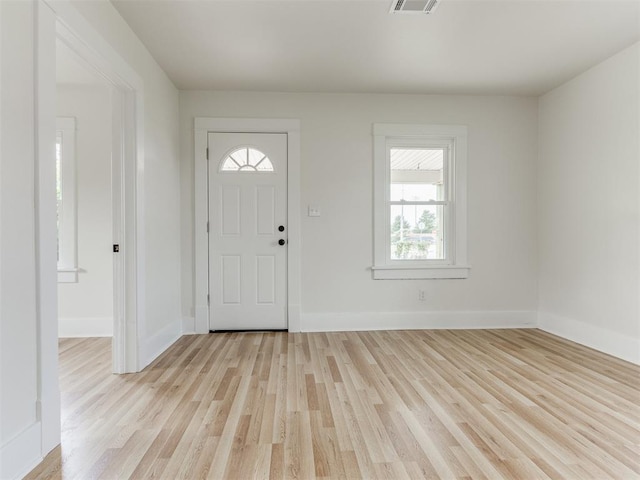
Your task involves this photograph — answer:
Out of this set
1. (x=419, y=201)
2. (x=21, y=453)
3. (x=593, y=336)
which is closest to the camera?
(x=21, y=453)

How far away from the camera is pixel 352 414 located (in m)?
2.12

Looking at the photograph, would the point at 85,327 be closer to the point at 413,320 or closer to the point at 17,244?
the point at 17,244

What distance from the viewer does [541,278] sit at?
4.20 m

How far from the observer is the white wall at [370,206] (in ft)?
13.3

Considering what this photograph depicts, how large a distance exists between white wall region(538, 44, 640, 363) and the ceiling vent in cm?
191

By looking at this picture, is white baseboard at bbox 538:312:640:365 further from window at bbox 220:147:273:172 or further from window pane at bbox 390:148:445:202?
window at bbox 220:147:273:172

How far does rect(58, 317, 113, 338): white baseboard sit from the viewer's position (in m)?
3.86

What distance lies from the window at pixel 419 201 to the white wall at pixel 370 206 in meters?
0.10

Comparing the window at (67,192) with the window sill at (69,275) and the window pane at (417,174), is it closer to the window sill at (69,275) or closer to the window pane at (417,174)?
the window sill at (69,275)

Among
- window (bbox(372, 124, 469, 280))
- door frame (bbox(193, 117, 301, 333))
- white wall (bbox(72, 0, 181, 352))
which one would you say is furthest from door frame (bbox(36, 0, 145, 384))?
window (bbox(372, 124, 469, 280))

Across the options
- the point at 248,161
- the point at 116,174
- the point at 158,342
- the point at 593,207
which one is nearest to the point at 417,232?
the point at 593,207

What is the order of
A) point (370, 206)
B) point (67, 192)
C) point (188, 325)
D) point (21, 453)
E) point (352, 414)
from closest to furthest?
point (21, 453)
point (352, 414)
point (67, 192)
point (188, 325)
point (370, 206)

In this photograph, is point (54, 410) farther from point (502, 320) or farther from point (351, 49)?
Result: point (502, 320)

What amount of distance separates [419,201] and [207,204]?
236 cm
